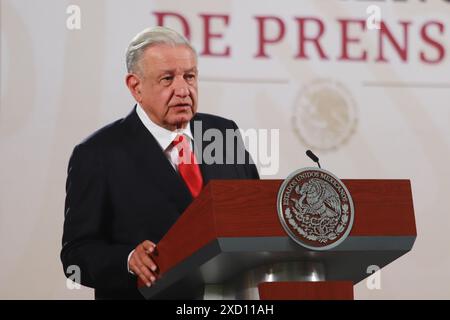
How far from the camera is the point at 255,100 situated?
3.55 m

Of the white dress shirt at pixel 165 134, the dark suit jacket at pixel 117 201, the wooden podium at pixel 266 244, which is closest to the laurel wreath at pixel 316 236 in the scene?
the wooden podium at pixel 266 244

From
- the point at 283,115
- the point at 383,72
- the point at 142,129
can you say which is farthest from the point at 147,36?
the point at 383,72

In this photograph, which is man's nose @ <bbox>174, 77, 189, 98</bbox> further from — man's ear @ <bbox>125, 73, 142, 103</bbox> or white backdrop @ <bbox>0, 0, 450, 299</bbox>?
white backdrop @ <bbox>0, 0, 450, 299</bbox>

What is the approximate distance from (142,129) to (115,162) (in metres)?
0.13

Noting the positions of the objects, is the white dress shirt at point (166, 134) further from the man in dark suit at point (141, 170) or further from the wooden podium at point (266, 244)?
the wooden podium at point (266, 244)

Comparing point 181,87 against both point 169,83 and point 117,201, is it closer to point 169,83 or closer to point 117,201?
point 169,83

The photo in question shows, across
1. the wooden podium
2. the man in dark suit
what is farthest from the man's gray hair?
the wooden podium

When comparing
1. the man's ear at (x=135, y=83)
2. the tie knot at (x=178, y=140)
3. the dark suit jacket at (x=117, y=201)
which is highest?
the man's ear at (x=135, y=83)

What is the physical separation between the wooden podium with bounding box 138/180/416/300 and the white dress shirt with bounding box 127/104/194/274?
0.60 m

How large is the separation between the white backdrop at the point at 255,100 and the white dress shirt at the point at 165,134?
84 cm

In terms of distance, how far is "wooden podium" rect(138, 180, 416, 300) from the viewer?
1665mm

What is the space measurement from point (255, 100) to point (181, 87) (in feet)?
3.66

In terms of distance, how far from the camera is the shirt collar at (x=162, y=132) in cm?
252

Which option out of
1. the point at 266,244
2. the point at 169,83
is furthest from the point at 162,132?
the point at 266,244
